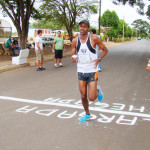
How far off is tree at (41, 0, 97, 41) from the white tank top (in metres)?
26.5

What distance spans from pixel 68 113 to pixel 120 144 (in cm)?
167

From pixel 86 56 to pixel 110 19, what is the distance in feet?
245

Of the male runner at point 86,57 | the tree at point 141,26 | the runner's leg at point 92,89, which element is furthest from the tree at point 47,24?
the tree at point 141,26

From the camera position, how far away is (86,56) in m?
4.12

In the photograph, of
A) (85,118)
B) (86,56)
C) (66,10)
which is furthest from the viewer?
(66,10)

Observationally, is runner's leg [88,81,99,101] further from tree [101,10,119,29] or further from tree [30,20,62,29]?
tree [101,10,119,29]

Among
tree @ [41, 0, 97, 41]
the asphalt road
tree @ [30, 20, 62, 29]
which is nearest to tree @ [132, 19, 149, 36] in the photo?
tree @ [30, 20, 62, 29]

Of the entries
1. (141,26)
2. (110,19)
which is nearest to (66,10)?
(110,19)

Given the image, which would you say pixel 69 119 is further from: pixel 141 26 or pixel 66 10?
pixel 141 26

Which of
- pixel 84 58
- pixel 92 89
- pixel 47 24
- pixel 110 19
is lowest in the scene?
pixel 92 89

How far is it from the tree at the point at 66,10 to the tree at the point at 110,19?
44.1 metres

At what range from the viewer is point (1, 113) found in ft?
16.1

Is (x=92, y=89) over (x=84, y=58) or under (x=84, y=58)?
under

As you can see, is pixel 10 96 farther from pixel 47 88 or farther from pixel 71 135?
pixel 71 135
